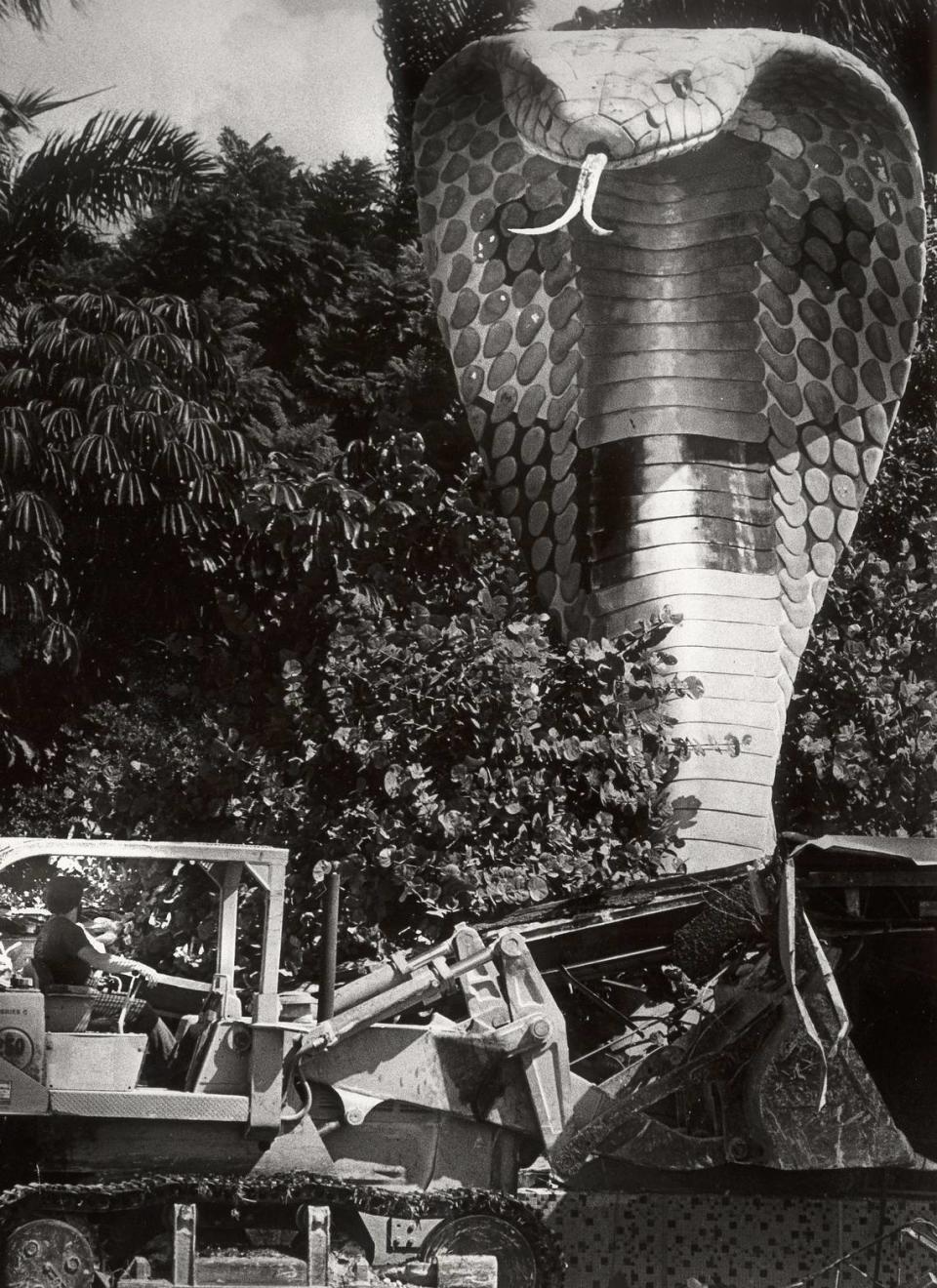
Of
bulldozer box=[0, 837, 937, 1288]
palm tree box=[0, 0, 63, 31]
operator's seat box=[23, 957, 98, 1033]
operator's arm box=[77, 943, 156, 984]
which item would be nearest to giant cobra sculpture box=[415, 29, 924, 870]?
palm tree box=[0, 0, 63, 31]

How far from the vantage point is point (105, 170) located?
12016 millimetres

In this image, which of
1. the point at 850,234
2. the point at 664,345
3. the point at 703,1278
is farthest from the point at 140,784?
the point at 850,234

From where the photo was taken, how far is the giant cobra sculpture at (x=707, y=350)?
9547mm

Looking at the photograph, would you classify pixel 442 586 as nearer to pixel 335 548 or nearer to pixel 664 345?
pixel 335 548

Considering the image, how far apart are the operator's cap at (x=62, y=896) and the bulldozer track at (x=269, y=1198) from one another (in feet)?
3.18

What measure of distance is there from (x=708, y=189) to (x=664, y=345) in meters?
0.94

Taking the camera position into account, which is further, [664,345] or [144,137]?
[144,137]

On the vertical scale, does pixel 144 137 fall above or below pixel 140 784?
above

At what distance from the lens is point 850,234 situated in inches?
415

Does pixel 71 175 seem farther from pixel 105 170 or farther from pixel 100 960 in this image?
pixel 100 960

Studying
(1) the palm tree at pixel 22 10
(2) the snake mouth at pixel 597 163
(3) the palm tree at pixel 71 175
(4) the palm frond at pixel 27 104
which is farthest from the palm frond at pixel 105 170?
(2) the snake mouth at pixel 597 163

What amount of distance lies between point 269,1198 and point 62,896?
1.32 m

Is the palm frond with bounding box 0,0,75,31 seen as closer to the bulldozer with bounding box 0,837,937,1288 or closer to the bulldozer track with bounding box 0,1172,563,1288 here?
A: the bulldozer with bounding box 0,837,937,1288

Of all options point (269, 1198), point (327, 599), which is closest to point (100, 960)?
point (269, 1198)
